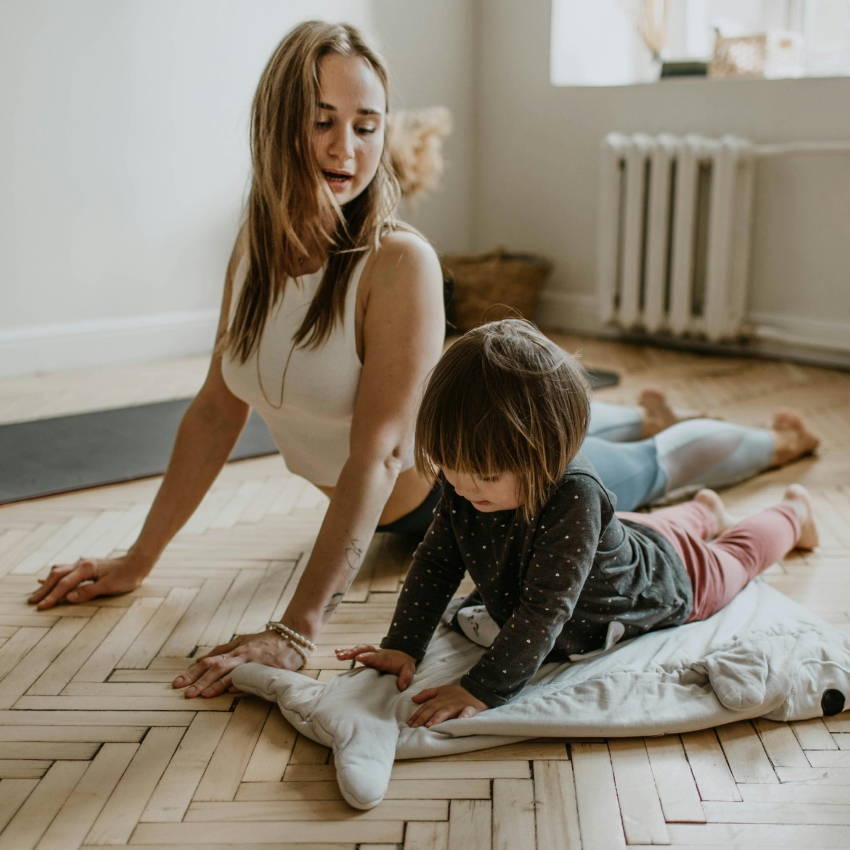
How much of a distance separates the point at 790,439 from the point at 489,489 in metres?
1.43

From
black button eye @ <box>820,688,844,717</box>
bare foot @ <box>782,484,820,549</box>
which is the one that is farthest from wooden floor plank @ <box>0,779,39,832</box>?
bare foot @ <box>782,484,820,549</box>

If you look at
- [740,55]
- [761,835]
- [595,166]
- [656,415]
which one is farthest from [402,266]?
[595,166]

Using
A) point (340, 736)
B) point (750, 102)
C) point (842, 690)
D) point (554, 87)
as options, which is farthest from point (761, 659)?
point (554, 87)

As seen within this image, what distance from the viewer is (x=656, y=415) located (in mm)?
2242

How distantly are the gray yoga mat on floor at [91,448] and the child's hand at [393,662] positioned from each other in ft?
3.65

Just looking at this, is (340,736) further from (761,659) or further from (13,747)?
(761,659)

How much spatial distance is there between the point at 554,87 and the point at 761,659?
10.7 feet

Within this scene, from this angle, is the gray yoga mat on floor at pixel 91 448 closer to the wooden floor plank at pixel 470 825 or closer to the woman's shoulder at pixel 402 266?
the woman's shoulder at pixel 402 266

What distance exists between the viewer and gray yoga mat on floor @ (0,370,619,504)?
7.13ft

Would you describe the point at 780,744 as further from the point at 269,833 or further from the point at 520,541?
the point at 269,833

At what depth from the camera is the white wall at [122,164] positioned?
3193 mm

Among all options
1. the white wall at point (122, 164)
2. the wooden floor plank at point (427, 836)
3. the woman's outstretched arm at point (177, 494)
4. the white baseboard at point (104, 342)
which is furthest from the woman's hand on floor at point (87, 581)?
the white baseboard at point (104, 342)

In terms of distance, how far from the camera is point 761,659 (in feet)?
4.03

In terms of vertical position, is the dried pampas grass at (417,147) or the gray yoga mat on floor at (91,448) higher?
the dried pampas grass at (417,147)
